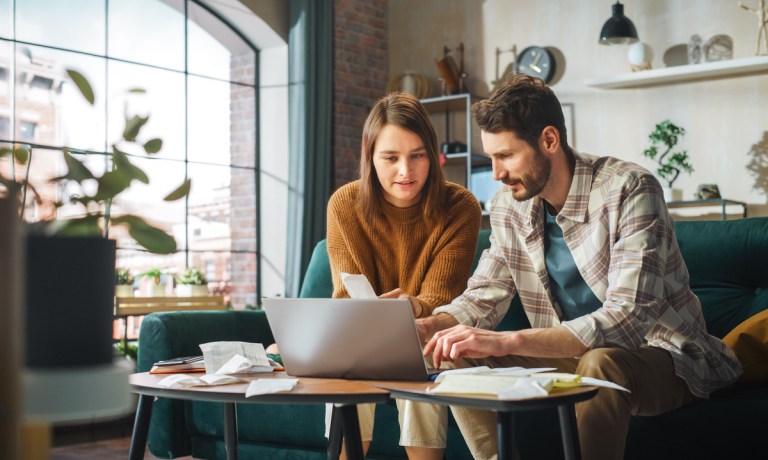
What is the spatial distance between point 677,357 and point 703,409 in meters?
0.22

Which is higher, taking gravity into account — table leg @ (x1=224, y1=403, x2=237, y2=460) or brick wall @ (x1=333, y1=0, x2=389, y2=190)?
brick wall @ (x1=333, y1=0, x2=389, y2=190)

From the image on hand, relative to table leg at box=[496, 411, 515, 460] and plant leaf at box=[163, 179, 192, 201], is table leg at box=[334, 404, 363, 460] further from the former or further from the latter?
plant leaf at box=[163, 179, 192, 201]

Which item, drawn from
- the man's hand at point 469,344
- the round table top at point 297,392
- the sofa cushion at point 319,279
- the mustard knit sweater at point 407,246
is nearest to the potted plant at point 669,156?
the sofa cushion at point 319,279

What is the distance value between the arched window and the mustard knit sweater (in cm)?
302

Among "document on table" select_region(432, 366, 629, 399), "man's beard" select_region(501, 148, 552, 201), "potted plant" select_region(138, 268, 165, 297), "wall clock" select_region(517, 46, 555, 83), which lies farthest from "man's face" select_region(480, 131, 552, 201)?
"wall clock" select_region(517, 46, 555, 83)

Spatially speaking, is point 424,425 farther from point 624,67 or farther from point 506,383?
point 624,67

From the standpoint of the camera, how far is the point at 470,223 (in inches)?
101

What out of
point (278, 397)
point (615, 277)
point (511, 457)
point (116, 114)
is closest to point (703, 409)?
point (615, 277)

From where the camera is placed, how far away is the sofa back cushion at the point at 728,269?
2605 millimetres

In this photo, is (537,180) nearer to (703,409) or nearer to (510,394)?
(703,409)

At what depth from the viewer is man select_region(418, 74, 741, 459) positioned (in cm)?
180

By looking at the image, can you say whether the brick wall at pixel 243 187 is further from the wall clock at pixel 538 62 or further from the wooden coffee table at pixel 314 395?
the wooden coffee table at pixel 314 395

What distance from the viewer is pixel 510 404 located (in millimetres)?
1391

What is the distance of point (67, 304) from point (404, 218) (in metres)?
1.89
